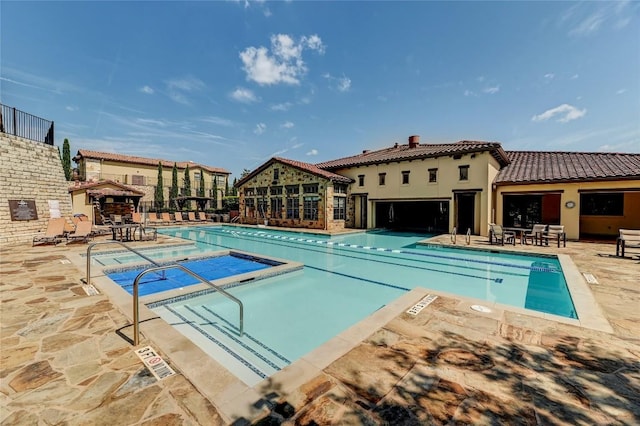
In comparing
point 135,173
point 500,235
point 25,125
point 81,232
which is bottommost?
point 500,235

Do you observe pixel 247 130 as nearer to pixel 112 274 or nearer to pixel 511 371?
pixel 112 274

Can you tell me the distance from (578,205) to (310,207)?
1556cm

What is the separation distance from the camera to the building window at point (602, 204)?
560 inches

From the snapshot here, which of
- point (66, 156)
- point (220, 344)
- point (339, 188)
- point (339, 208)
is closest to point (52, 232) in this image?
point (220, 344)

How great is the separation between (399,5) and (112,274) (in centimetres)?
1539

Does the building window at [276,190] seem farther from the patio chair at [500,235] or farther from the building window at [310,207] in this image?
the patio chair at [500,235]

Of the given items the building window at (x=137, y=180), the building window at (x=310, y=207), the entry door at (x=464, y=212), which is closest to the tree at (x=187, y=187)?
the building window at (x=137, y=180)

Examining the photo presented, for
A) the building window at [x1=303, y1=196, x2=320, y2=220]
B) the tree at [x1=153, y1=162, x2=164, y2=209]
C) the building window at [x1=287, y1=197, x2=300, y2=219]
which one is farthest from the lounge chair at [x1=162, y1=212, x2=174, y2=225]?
the building window at [x1=303, y1=196, x2=320, y2=220]

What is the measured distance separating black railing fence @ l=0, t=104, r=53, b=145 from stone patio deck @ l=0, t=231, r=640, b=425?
1392 centimetres

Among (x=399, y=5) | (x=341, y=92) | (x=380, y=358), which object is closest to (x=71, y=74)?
(x=341, y=92)

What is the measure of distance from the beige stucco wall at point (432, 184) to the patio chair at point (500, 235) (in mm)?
3042

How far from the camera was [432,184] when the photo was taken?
16.9 m

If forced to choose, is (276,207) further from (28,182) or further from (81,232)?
(28,182)

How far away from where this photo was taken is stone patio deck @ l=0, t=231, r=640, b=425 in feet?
6.75
